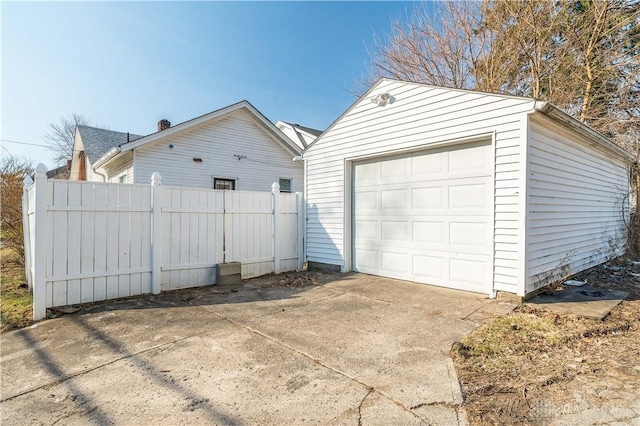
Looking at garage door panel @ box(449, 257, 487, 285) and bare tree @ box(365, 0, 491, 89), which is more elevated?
bare tree @ box(365, 0, 491, 89)

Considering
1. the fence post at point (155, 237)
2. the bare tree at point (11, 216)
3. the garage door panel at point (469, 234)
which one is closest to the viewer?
the garage door panel at point (469, 234)

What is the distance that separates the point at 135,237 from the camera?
5266mm

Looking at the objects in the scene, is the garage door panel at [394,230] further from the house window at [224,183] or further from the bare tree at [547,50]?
the bare tree at [547,50]

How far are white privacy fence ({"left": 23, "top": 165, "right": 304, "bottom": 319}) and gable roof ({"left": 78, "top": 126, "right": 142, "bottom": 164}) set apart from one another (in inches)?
388

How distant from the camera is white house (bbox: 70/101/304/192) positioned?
10.0 m

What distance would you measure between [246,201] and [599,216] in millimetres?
8469

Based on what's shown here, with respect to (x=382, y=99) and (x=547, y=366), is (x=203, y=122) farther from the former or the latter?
(x=547, y=366)

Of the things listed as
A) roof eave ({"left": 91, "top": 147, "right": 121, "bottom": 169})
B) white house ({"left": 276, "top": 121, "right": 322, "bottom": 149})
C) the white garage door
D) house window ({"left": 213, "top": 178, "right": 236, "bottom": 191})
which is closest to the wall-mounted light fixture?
the white garage door

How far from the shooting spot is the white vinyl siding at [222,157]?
401 inches

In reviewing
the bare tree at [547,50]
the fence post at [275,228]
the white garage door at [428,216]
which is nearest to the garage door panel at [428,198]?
the white garage door at [428,216]

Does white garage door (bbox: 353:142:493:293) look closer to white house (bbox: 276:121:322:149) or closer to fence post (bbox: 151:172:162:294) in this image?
fence post (bbox: 151:172:162:294)

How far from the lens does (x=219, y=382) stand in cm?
254

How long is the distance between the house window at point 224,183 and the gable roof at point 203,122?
2089 millimetres

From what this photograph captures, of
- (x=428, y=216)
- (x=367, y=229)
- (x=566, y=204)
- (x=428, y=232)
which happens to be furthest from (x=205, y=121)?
(x=566, y=204)
